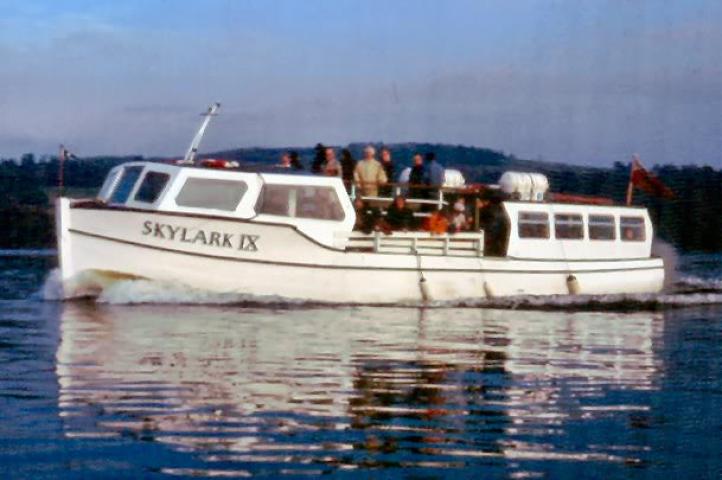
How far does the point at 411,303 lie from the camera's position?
2934 centimetres

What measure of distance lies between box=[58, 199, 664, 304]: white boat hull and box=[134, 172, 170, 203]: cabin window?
1049 millimetres

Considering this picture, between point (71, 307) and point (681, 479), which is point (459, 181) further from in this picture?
point (681, 479)

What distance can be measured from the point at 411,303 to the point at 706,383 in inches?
524

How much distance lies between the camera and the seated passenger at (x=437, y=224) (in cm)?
3056

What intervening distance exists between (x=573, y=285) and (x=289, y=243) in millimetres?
7670

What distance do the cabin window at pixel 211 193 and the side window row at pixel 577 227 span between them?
721 cm

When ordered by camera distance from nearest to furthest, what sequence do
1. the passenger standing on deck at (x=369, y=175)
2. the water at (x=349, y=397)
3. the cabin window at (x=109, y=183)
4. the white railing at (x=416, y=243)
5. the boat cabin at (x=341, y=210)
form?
the water at (x=349, y=397) → the boat cabin at (x=341, y=210) → the white railing at (x=416, y=243) → the cabin window at (x=109, y=183) → the passenger standing on deck at (x=369, y=175)

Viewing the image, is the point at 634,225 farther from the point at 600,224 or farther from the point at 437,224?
the point at 437,224

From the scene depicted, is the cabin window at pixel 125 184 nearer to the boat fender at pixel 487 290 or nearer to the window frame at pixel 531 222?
the boat fender at pixel 487 290

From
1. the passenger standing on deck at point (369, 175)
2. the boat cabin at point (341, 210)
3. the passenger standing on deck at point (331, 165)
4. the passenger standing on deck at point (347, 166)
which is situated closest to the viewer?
the boat cabin at point (341, 210)

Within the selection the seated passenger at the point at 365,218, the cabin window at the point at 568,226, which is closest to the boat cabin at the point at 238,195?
the seated passenger at the point at 365,218

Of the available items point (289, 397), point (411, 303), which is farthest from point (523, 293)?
point (289, 397)

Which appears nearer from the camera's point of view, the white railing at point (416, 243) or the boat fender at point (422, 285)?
the white railing at point (416, 243)

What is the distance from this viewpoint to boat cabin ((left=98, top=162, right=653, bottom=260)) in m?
27.9
